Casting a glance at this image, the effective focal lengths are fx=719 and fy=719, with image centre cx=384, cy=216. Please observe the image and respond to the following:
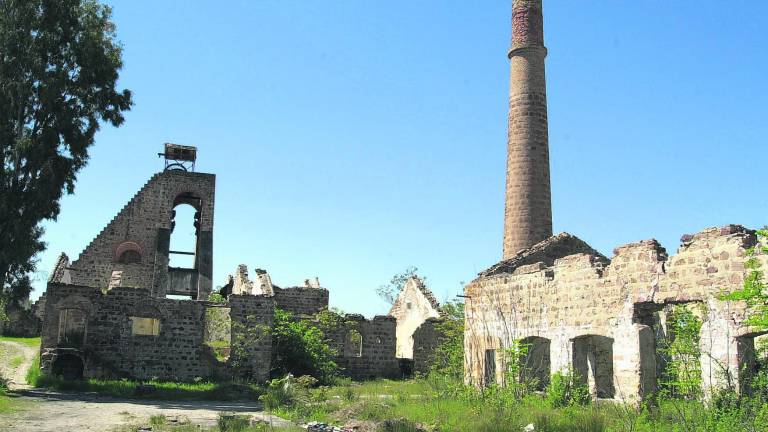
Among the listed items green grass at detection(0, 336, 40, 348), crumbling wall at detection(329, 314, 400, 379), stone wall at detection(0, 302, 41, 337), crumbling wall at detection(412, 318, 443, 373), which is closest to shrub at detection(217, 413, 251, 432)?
crumbling wall at detection(329, 314, 400, 379)

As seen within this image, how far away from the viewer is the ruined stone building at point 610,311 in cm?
1107

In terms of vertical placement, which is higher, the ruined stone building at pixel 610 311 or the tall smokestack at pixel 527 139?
the tall smokestack at pixel 527 139

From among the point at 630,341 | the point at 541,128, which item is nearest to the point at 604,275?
the point at 630,341

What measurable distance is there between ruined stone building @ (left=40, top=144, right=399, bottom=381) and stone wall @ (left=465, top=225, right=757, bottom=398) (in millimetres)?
7117

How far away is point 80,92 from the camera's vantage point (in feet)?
62.6

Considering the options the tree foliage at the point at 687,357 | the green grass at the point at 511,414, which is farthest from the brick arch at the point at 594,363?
the tree foliage at the point at 687,357

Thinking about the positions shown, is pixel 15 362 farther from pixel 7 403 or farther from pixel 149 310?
pixel 7 403

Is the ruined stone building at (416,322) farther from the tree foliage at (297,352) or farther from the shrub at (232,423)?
the shrub at (232,423)

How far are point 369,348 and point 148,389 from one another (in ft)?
29.0

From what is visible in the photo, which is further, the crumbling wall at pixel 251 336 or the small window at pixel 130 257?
the small window at pixel 130 257

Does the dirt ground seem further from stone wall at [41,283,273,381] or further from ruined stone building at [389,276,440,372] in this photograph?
ruined stone building at [389,276,440,372]

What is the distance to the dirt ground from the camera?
11727 mm

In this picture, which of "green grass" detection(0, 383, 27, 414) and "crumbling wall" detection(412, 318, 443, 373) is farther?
"crumbling wall" detection(412, 318, 443, 373)

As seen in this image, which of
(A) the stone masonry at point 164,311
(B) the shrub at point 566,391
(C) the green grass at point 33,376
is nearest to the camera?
(B) the shrub at point 566,391
